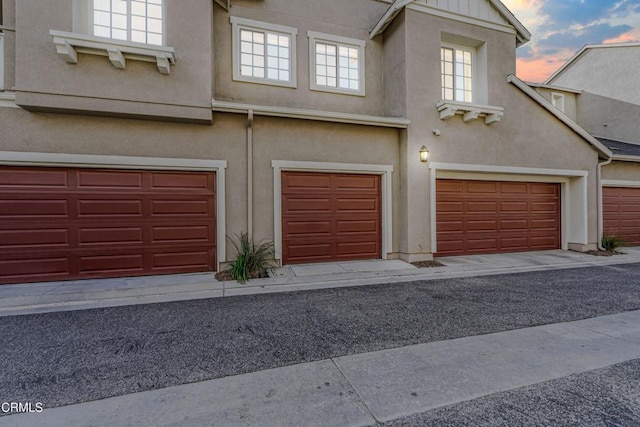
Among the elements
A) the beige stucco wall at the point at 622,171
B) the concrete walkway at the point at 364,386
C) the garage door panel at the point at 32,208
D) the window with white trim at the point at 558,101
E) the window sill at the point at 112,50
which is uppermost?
the window with white trim at the point at 558,101

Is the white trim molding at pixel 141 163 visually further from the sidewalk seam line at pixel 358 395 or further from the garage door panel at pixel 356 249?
the sidewalk seam line at pixel 358 395

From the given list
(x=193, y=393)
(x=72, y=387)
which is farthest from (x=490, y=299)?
(x=72, y=387)

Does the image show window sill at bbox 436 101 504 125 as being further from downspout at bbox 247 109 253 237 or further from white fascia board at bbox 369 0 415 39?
downspout at bbox 247 109 253 237

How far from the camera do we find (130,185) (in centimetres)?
611

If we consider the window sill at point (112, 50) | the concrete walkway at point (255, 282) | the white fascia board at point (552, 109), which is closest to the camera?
the concrete walkway at point (255, 282)

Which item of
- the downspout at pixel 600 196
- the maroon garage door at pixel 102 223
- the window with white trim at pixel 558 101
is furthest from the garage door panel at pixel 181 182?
the window with white trim at pixel 558 101

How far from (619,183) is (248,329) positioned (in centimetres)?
1268

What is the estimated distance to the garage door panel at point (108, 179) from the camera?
5871 millimetres

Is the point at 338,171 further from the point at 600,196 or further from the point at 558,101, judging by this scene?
the point at 558,101

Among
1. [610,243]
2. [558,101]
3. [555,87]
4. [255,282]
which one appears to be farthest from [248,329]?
[558,101]

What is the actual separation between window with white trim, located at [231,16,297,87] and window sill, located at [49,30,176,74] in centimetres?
165

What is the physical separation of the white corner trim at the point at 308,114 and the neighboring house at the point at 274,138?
0.04m

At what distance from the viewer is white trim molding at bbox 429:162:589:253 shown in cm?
764

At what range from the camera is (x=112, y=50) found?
5.38 meters
